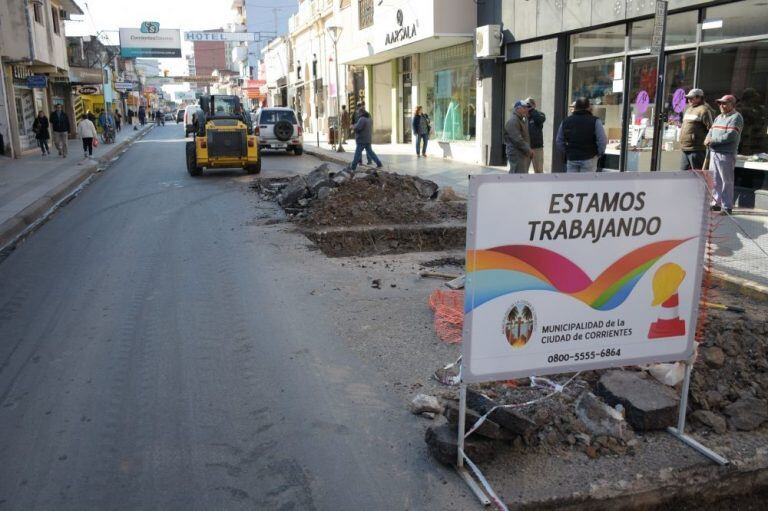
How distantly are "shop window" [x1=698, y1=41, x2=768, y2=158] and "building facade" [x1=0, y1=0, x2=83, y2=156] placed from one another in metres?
23.9

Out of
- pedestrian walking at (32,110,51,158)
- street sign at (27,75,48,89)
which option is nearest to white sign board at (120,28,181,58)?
street sign at (27,75,48,89)

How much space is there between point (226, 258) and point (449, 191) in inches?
194

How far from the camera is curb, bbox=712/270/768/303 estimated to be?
6297mm

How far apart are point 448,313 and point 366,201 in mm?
5301

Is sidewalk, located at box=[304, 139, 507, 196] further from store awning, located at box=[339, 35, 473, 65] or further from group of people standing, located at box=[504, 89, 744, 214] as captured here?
store awning, located at box=[339, 35, 473, 65]

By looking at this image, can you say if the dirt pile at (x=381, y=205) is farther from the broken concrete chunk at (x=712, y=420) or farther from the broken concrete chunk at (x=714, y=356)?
the broken concrete chunk at (x=712, y=420)

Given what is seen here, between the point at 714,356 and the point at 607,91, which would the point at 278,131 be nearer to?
the point at 607,91

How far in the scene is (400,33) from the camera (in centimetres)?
2250

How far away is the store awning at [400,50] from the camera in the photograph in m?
20.3

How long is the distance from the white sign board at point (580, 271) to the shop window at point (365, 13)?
25037 millimetres

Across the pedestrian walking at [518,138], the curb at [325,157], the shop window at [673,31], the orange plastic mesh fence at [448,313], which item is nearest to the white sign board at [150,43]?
the curb at [325,157]

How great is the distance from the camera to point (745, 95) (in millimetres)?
10703

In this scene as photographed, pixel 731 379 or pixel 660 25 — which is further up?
pixel 660 25

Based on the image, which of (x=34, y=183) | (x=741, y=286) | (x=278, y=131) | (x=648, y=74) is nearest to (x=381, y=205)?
(x=741, y=286)
